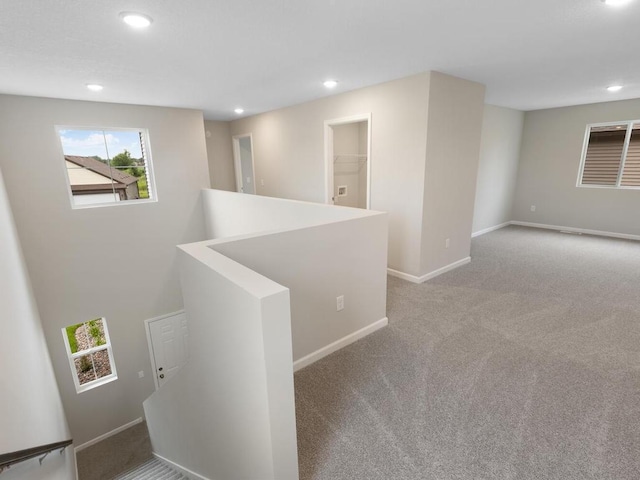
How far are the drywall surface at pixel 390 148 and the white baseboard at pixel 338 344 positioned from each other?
1.32 m

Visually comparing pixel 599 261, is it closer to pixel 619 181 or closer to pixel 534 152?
pixel 619 181

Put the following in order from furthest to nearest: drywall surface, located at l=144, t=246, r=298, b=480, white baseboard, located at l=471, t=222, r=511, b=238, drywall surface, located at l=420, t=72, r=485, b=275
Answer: white baseboard, located at l=471, t=222, r=511, b=238 < drywall surface, located at l=420, t=72, r=485, b=275 < drywall surface, located at l=144, t=246, r=298, b=480

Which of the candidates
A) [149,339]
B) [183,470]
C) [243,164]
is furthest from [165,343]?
[243,164]

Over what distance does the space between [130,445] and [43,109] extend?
188 inches

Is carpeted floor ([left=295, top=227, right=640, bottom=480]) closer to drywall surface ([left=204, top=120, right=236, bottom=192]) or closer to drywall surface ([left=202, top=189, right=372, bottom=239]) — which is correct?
drywall surface ([left=202, top=189, right=372, bottom=239])

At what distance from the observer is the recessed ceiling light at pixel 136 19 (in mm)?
1931

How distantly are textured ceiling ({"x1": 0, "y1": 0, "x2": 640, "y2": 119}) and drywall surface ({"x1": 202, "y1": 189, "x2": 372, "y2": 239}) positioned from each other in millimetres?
1365

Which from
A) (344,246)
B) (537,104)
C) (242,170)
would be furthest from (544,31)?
(242,170)

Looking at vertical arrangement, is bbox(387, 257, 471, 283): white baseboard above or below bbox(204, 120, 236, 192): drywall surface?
below

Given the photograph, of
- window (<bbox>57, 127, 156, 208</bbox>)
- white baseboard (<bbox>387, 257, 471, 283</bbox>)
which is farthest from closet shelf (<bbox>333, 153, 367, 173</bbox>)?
window (<bbox>57, 127, 156, 208</bbox>)

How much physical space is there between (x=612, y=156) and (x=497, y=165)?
1936mm

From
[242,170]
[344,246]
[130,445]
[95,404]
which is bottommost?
[130,445]

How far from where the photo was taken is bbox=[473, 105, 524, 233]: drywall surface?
19.4 feet

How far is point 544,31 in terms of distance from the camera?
235 centimetres
